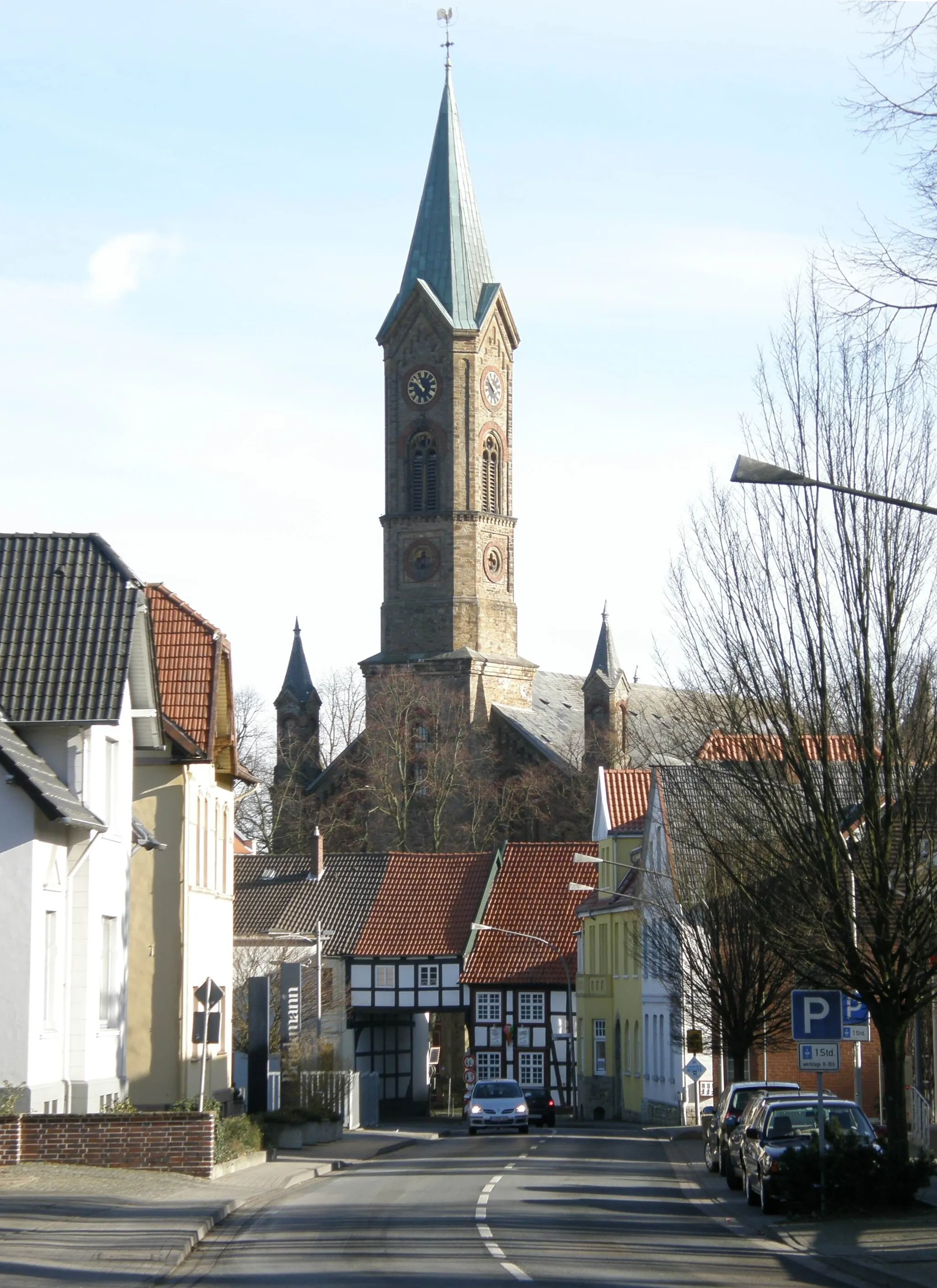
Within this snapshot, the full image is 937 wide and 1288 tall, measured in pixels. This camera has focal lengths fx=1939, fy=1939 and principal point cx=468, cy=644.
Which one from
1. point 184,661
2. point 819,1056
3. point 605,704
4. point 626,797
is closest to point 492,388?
point 605,704

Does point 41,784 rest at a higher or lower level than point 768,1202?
higher

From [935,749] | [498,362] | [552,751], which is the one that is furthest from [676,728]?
[498,362]

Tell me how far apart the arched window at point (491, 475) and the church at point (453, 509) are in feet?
0.25

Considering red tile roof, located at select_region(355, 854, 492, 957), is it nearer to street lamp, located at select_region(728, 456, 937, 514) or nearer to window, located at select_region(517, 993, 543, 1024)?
window, located at select_region(517, 993, 543, 1024)

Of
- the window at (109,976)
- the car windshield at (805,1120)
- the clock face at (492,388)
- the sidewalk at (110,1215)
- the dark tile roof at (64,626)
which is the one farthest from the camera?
the clock face at (492,388)

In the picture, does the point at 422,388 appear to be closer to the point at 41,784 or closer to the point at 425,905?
the point at 425,905

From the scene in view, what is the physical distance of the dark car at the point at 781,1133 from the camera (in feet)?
67.3

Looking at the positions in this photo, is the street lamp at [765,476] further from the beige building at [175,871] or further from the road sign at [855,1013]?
Result: the beige building at [175,871]

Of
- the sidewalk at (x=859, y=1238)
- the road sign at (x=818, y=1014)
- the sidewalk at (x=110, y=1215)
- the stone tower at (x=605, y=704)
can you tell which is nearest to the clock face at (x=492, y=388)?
the stone tower at (x=605, y=704)

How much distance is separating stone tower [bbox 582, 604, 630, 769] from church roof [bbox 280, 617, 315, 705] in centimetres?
1288

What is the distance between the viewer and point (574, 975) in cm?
6069

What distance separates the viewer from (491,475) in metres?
89.0

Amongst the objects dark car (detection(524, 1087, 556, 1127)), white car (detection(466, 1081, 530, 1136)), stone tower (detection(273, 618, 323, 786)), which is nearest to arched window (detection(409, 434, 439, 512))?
stone tower (detection(273, 618, 323, 786))

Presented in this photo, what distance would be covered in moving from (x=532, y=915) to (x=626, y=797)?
7005 mm
